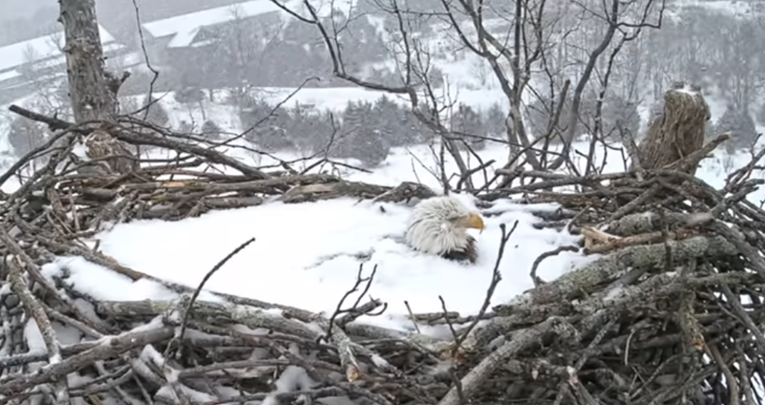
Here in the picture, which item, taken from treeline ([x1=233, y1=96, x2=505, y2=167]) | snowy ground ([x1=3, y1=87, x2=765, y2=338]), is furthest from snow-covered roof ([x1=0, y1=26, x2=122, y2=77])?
snowy ground ([x1=3, y1=87, x2=765, y2=338])

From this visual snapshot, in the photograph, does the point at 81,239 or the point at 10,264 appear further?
the point at 81,239

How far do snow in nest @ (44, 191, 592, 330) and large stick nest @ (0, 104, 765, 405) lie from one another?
60mm

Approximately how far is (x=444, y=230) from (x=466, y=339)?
0.41m

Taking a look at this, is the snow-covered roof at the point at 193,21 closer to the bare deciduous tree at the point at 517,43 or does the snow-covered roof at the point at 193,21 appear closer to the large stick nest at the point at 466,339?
the bare deciduous tree at the point at 517,43

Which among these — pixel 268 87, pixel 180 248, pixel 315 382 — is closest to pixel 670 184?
pixel 315 382

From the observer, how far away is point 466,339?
82 cm

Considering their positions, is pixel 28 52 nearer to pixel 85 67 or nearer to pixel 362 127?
pixel 362 127

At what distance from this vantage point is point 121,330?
0.97 metres

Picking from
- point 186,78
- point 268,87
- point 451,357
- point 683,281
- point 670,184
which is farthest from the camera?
point 186,78

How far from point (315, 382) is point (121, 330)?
12.6 inches

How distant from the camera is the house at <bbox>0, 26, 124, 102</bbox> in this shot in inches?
199

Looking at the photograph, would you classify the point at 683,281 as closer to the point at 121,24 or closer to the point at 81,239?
the point at 81,239

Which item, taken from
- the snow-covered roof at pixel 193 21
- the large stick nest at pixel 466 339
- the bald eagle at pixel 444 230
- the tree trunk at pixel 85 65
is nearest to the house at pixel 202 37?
the snow-covered roof at pixel 193 21

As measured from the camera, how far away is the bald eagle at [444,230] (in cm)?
122
